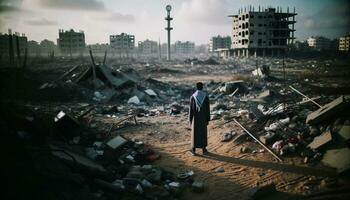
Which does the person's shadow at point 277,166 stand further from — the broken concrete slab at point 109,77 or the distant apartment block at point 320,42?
the distant apartment block at point 320,42

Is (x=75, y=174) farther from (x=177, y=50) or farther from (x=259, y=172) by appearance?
(x=177, y=50)

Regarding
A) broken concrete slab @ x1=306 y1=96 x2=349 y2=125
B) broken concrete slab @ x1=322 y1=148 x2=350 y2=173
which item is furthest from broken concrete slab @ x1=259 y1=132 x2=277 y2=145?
broken concrete slab @ x1=322 y1=148 x2=350 y2=173

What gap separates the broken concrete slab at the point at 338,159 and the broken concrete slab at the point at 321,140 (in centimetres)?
20

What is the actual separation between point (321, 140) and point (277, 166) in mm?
1022

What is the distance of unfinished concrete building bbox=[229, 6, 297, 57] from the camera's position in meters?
57.5

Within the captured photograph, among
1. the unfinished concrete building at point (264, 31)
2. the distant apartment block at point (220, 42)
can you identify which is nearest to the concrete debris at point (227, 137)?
the unfinished concrete building at point (264, 31)

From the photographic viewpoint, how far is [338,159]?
4.67m

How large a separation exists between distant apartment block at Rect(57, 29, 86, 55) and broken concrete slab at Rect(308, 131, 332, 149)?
75.6 metres

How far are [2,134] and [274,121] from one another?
5.90m

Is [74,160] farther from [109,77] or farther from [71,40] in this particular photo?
[71,40]

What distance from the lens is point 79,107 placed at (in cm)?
1131

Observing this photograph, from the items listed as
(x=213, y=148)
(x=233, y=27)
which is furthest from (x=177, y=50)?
(x=213, y=148)

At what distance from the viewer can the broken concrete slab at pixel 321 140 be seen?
5125mm

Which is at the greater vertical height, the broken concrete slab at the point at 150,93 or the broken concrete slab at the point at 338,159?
the broken concrete slab at the point at 150,93
